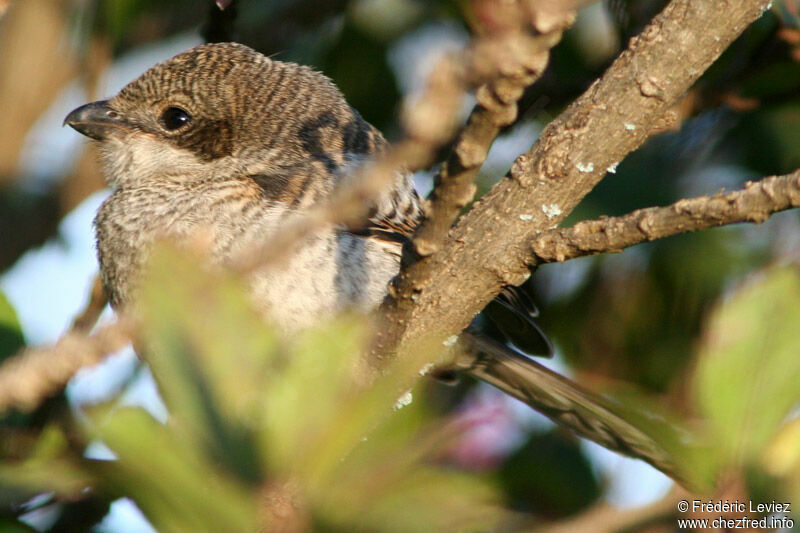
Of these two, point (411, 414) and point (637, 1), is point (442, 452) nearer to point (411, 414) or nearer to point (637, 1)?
point (411, 414)

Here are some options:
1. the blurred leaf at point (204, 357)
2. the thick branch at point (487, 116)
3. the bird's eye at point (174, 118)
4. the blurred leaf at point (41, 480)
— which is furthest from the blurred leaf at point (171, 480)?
the bird's eye at point (174, 118)

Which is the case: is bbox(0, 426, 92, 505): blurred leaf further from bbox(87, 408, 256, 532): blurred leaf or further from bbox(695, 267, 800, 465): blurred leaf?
bbox(695, 267, 800, 465): blurred leaf

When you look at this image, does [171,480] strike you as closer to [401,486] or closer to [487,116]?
[401,486]

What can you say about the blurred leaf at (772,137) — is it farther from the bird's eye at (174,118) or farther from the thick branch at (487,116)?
the bird's eye at (174,118)

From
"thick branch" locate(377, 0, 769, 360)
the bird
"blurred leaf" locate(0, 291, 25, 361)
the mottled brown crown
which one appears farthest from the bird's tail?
"blurred leaf" locate(0, 291, 25, 361)

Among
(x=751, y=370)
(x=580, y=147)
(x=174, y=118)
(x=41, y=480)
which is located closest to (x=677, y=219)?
(x=751, y=370)
